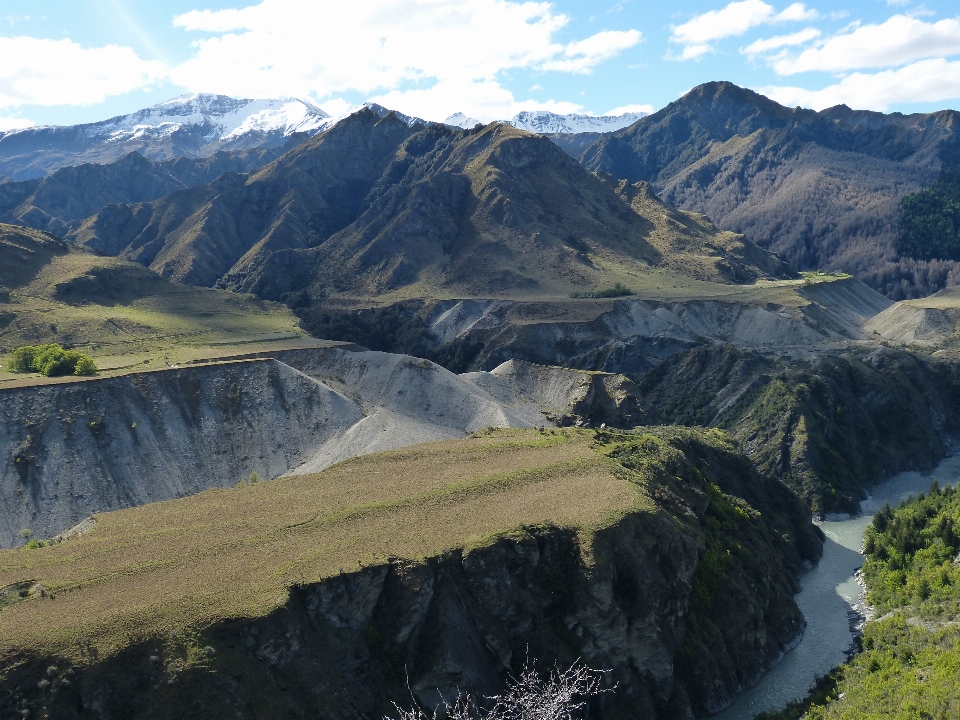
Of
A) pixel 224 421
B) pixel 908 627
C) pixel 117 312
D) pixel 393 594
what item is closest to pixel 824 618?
pixel 908 627

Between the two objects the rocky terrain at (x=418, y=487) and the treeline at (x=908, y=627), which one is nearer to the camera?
the rocky terrain at (x=418, y=487)

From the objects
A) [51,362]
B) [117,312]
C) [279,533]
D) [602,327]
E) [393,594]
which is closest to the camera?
[393,594]

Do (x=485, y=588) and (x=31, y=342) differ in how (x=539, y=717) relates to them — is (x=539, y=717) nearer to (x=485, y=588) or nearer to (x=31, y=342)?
(x=485, y=588)

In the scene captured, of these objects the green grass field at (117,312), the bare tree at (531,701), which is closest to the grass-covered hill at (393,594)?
the bare tree at (531,701)

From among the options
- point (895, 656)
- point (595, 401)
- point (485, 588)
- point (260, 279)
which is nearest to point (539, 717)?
point (485, 588)

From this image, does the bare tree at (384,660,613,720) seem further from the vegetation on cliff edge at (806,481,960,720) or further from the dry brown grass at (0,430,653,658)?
the vegetation on cliff edge at (806,481,960,720)

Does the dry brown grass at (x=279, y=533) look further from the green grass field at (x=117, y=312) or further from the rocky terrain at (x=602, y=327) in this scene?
the rocky terrain at (x=602, y=327)

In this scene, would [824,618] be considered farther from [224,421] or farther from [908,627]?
[224,421]
